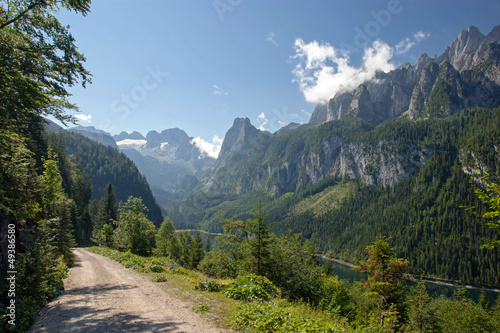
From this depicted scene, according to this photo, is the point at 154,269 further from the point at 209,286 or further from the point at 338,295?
the point at 338,295

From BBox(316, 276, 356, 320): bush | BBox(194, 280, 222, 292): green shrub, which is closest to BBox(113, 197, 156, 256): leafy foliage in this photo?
BBox(194, 280, 222, 292): green shrub

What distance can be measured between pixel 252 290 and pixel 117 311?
6.14 metres

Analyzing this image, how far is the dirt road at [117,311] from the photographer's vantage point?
8180mm

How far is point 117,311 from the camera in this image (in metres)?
9.73

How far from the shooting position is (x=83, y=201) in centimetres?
7094

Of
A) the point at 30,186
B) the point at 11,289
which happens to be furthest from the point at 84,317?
the point at 30,186

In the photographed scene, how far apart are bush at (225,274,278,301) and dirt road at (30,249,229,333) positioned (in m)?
2.58

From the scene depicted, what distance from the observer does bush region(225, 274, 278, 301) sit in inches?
443

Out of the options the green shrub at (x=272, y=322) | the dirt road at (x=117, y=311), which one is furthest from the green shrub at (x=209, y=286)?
the green shrub at (x=272, y=322)

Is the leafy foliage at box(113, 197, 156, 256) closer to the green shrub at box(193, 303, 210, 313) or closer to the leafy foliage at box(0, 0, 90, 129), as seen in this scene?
the leafy foliage at box(0, 0, 90, 129)

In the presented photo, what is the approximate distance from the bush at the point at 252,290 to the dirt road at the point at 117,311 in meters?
2.58

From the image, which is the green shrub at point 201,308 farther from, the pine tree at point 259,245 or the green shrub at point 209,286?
the pine tree at point 259,245

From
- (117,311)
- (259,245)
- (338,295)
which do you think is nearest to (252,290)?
(117,311)

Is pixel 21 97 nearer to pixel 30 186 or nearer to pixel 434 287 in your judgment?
pixel 30 186
